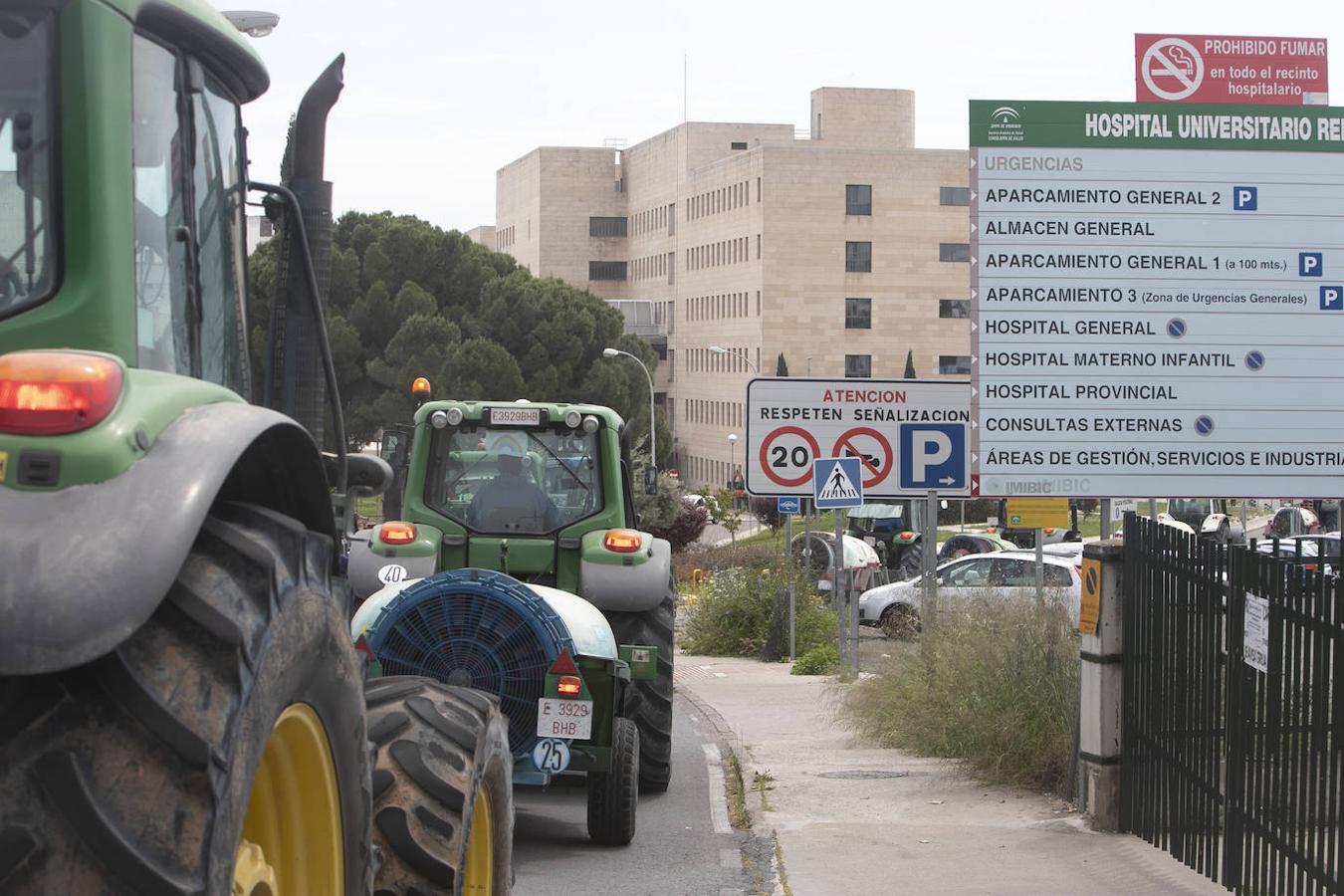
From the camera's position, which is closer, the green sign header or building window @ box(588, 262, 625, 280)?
the green sign header

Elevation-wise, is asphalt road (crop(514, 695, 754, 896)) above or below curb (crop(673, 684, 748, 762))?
above

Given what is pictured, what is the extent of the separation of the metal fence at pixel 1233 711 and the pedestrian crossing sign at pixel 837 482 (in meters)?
10.8

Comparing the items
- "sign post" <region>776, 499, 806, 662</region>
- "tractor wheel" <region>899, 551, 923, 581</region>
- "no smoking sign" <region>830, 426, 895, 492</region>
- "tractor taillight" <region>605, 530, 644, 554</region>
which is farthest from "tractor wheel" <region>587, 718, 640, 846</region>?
"tractor wheel" <region>899, 551, 923, 581</region>

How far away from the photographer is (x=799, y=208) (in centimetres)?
10469

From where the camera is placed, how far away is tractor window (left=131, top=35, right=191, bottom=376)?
10.7 ft

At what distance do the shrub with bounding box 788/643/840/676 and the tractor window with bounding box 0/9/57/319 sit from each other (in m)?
18.8

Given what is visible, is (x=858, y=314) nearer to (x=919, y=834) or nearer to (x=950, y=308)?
(x=950, y=308)

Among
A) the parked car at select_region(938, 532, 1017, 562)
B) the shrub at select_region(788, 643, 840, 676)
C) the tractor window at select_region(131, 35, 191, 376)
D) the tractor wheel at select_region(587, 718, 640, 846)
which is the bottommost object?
the parked car at select_region(938, 532, 1017, 562)

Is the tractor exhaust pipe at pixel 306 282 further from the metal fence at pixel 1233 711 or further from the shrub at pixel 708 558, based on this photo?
the shrub at pixel 708 558

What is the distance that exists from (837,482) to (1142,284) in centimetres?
980

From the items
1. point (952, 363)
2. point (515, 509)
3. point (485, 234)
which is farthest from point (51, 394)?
point (485, 234)

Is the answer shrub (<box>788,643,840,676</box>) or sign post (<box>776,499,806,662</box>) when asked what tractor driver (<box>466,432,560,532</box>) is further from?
sign post (<box>776,499,806,662</box>)

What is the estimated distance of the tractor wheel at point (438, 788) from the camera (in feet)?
14.7

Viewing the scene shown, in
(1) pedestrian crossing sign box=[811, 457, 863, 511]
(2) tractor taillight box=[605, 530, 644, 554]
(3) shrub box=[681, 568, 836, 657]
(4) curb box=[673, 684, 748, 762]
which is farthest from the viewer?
(3) shrub box=[681, 568, 836, 657]
